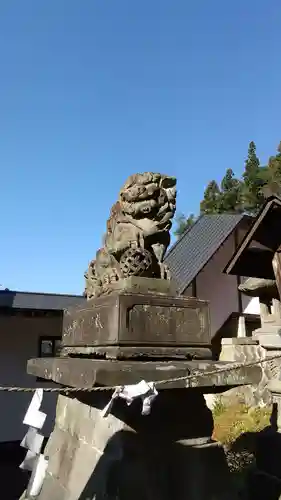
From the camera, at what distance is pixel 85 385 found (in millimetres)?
2570

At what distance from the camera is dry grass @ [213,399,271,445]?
28.5 feet

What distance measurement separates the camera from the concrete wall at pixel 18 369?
924 centimetres

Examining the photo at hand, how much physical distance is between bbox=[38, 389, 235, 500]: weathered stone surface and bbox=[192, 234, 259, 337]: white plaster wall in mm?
10758

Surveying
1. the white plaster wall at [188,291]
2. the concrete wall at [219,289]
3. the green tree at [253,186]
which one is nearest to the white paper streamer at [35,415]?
the white plaster wall at [188,291]

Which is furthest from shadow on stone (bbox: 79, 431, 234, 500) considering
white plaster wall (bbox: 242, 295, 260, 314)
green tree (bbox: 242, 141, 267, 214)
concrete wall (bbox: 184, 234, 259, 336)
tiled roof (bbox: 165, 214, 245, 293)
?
green tree (bbox: 242, 141, 267, 214)

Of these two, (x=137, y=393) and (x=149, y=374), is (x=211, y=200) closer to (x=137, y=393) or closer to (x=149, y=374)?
(x=149, y=374)

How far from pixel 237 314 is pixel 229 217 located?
4010 millimetres

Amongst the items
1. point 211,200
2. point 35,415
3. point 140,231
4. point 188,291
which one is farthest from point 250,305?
point 35,415

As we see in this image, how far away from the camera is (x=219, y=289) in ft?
48.6

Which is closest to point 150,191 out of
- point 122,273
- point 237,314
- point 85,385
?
point 122,273

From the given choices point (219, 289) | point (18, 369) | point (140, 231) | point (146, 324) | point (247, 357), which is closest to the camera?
point (146, 324)

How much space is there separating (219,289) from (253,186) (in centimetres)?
598

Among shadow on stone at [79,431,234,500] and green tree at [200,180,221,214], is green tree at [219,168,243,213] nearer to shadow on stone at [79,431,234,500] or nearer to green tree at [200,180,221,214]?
green tree at [200,180,221,214]

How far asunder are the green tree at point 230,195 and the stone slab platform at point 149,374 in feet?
57.5
